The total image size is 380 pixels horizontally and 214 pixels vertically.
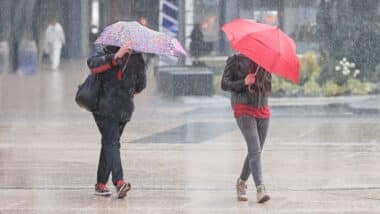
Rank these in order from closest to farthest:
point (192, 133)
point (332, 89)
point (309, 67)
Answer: point (192, 133) → point (332, 89) → point (309, 67)

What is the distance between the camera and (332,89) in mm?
23609

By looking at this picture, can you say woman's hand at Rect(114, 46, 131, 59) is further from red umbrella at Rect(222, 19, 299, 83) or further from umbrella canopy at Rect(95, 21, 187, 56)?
red umbrella at Rect(222, 19, 299, 83)

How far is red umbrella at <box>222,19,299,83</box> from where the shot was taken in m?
9.52

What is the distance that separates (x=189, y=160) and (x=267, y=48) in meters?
3.97

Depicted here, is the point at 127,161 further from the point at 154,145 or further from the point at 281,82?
the point at 281,82

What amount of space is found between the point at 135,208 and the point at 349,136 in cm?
698

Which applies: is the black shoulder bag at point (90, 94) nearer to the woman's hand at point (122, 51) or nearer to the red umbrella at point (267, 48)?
the woman's hand at point (122, 51)

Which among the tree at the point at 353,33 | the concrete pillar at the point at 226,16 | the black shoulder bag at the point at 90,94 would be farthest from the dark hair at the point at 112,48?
the concrete pillar at the point at 226,16

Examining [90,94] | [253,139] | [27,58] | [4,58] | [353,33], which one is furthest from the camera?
[27,58]

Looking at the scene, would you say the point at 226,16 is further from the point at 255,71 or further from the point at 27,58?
the point at 255,71

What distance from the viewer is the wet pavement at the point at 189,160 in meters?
10.1

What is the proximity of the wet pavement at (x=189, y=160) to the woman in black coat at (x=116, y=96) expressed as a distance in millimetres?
436

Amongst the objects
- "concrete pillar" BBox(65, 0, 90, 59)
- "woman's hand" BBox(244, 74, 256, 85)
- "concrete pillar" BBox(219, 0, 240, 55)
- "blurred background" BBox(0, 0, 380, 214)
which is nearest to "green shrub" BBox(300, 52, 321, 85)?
"blurred background" BBox(0, 0, 380, 214)

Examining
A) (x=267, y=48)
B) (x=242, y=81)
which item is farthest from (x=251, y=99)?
(x=267, y=48)
